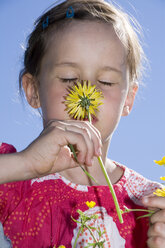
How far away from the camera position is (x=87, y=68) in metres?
1.32

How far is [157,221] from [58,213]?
1.62ft

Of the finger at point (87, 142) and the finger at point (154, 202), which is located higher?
the finger at point (87, 142)

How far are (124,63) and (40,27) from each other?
50 centimetres

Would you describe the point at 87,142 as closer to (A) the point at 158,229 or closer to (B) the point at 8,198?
(A) the point at 158,229

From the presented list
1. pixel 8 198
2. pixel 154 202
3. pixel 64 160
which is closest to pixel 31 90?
pixel 8 198

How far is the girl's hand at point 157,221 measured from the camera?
38.8 inches

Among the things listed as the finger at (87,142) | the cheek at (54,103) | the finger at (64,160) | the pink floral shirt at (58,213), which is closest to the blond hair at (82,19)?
the cheek at (54,103)

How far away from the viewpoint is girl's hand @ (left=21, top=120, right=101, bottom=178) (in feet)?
2.95

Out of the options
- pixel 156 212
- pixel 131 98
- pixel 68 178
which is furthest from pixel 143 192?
pixel 156 212

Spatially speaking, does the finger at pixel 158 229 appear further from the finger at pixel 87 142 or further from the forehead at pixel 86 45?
the forehead at pixel 86 45

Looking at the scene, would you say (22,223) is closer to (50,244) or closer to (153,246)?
(50,244)

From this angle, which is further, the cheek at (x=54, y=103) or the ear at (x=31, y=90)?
the ear at (x=31, y=90)

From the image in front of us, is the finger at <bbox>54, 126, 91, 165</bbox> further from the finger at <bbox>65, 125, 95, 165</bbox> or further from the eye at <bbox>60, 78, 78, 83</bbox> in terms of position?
the eye at <bbox>60, 78, 78, 83</bbox>

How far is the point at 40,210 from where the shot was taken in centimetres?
137
